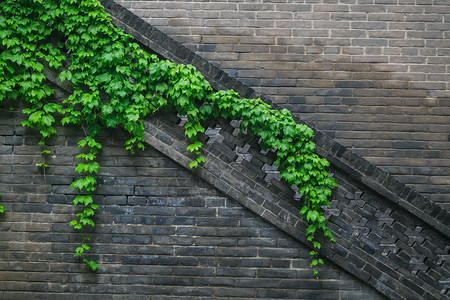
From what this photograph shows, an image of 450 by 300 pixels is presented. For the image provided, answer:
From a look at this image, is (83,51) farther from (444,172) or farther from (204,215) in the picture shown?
(444,172)

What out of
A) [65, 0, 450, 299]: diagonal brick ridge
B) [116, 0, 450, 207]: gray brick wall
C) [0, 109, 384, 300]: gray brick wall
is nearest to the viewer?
[65, 0, 450, 299]: diagonal brick ridge

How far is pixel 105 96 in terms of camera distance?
14.6 feet

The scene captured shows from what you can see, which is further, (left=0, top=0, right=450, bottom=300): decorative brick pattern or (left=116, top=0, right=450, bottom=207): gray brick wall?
(left=116, top=0, right=450, bottom=207): gray brick wall

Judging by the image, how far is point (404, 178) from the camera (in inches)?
228

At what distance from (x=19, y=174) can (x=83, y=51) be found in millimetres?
1432

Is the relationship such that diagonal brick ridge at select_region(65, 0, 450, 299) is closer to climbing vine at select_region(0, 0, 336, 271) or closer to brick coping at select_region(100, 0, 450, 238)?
brick coping at select_region(100, 0, 450, 238)

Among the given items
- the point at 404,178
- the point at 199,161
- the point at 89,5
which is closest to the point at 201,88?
the point at 199,161

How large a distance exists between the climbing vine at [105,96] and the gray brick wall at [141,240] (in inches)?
5.9

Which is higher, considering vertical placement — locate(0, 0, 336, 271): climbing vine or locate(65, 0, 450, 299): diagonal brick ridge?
locate(0, 0, 336, 271): climbing vine

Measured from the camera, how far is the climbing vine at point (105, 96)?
424cm

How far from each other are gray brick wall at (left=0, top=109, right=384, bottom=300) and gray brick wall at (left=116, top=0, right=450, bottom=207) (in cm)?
213

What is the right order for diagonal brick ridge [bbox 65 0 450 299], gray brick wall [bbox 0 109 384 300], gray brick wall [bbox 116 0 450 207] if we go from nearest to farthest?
1. diagonal brick ridge [bbox 65 0 450 299]
2. gray brick wall [bbox 0 109 384 300]
3. gray brick wall [bbox 116 0 450 207]

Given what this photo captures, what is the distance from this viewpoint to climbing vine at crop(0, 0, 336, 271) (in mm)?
4238

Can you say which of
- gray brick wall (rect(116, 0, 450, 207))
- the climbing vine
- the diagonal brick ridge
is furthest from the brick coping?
gray brick wall (rect(116, 0, 450, 207))
